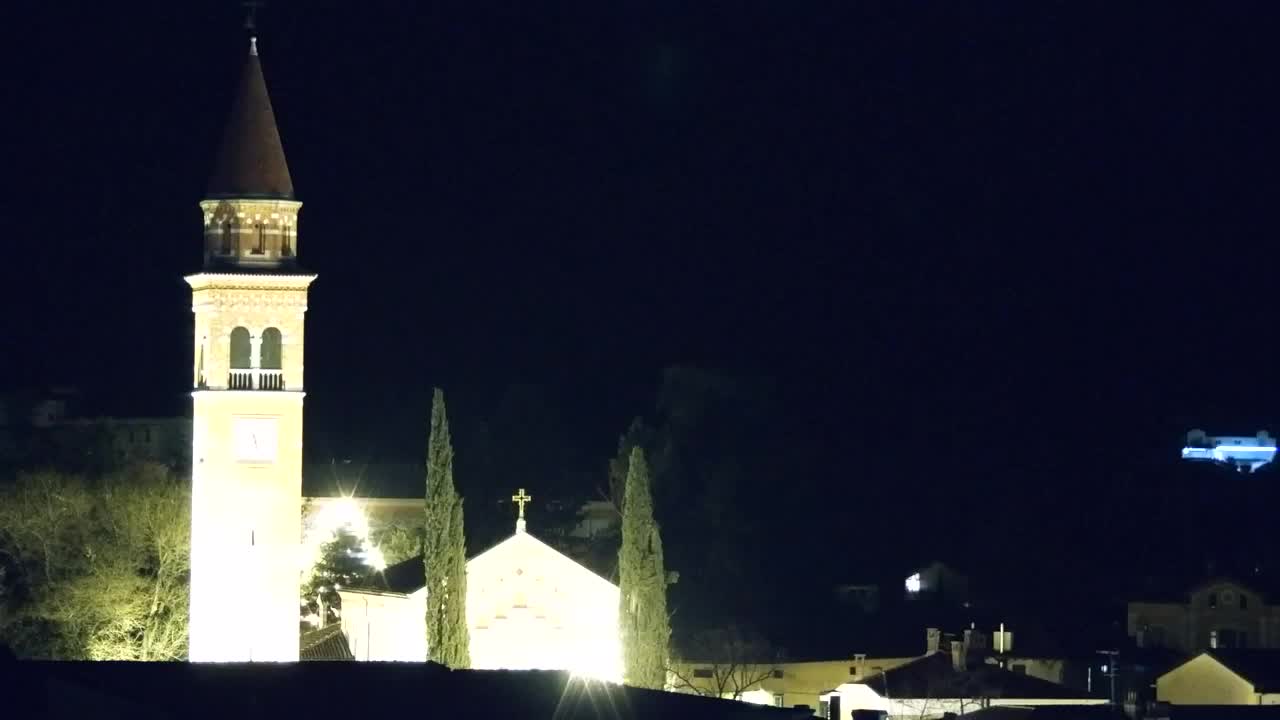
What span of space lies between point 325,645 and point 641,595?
37.6ft

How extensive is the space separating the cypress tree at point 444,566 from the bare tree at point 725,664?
19.2 feet

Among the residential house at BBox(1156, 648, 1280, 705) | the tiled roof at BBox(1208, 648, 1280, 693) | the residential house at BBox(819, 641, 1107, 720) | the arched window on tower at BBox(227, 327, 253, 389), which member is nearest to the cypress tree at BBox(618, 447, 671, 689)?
the residential house at BBox(819, 641, 1107, 720)

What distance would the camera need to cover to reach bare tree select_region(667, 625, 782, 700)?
267 feet

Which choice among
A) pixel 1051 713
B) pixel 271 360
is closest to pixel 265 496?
pixel 271 360

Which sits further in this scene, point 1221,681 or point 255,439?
point 1221,681

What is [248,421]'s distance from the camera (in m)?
76.1

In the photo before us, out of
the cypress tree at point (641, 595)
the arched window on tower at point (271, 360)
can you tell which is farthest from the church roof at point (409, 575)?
the arched window on tower at point (271, 360)

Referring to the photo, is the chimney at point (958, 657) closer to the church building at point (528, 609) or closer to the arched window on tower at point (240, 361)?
the church building at point (528, 609)

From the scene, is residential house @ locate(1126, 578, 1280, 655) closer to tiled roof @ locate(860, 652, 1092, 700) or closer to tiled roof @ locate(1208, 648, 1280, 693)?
tiled roof @ locate(1208, 648, 1280, 693)

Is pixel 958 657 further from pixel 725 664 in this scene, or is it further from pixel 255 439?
pixel 255 439

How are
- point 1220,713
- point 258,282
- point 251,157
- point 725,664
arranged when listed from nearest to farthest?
point 1220,713
point 258,282
point 251,157
point 725,664

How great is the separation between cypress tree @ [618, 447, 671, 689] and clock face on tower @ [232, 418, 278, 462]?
7.99 m

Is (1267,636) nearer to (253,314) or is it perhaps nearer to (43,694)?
(253,314)

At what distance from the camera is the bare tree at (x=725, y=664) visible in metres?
81.4
